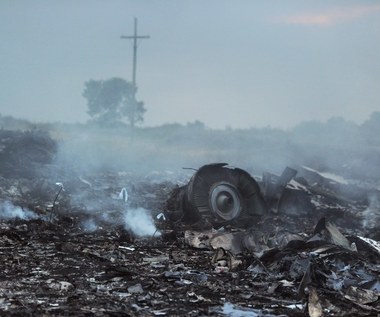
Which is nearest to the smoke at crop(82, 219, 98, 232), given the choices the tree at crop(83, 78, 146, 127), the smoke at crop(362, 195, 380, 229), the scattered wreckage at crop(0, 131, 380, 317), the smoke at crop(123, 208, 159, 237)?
the scattered wreckage at crop(0, 131, 380, 317)

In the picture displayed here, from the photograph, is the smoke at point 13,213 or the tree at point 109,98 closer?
the smoke at point 13,213

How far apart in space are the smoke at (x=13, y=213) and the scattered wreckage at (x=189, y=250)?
0.02 metres

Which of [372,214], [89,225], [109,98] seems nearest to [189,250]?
[89,225]

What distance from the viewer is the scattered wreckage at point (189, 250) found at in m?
4.74

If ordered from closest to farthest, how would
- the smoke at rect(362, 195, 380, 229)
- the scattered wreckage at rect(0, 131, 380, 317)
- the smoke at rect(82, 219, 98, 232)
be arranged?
the scattered wreckage at rect(0, 131, 380, 317) → the smoke at rect(82, 219, 98, 232) → the smoke at rect(362, 195, 380, 229)

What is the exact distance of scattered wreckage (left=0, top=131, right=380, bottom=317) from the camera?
474cm

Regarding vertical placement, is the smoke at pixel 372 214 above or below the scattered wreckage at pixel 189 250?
below

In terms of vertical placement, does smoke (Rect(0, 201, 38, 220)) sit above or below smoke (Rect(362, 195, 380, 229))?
Answer: above

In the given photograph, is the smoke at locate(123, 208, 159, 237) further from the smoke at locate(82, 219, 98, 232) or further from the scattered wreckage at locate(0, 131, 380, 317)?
the smoke at locate(82, 219, 98, 232)

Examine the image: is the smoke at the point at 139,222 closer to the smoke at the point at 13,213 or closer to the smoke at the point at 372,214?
the smoke at the point at 13,213

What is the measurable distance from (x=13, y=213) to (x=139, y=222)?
7.79 ft

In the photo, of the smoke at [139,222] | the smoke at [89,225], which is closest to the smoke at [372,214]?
the smoke at [139,222]

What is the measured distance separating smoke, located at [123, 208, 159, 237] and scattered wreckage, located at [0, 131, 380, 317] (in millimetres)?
40

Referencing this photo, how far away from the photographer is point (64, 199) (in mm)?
12023
